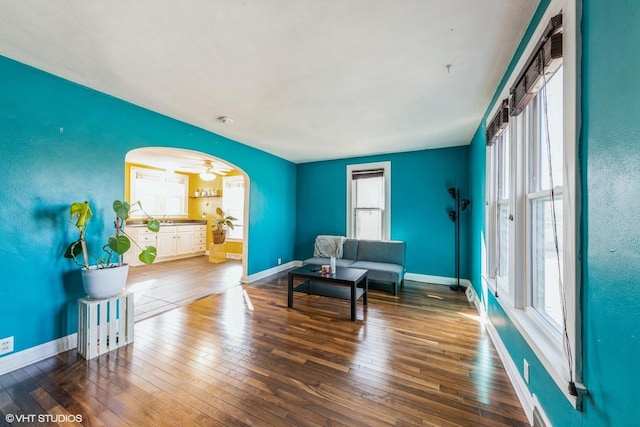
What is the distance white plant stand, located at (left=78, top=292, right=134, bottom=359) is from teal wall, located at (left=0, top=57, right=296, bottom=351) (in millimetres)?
307

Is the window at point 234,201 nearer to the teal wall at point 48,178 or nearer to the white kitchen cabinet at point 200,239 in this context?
the white kitchen cabinet at point 200,239

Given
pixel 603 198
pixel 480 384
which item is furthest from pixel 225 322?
pixel 603 198

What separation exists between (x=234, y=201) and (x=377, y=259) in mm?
4439

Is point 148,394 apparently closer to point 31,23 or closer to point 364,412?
point 364,412

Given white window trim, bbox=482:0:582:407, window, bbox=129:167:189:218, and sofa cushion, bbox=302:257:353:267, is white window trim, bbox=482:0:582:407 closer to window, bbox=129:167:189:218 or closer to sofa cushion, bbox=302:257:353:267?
sofa cushion, bbox=302:257:353:267

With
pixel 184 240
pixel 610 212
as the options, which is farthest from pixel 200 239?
pixel 610 212

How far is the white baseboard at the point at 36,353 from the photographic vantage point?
6.32ft

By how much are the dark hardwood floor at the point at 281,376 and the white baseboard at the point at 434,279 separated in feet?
4.75

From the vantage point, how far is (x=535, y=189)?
1715 millimetres

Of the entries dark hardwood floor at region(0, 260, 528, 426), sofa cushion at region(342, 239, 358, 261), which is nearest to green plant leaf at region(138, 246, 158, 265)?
dark hardwood floor at region(0, 260, 528, 426)

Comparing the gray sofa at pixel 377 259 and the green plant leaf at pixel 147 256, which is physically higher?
the green plant leaf at pixel 147 256

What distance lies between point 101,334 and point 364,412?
92.2 inches

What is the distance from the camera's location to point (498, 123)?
2205 millimetres

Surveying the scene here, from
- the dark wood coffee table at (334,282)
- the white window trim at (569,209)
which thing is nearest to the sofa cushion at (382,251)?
the dark wood coffee table at (334,282)
